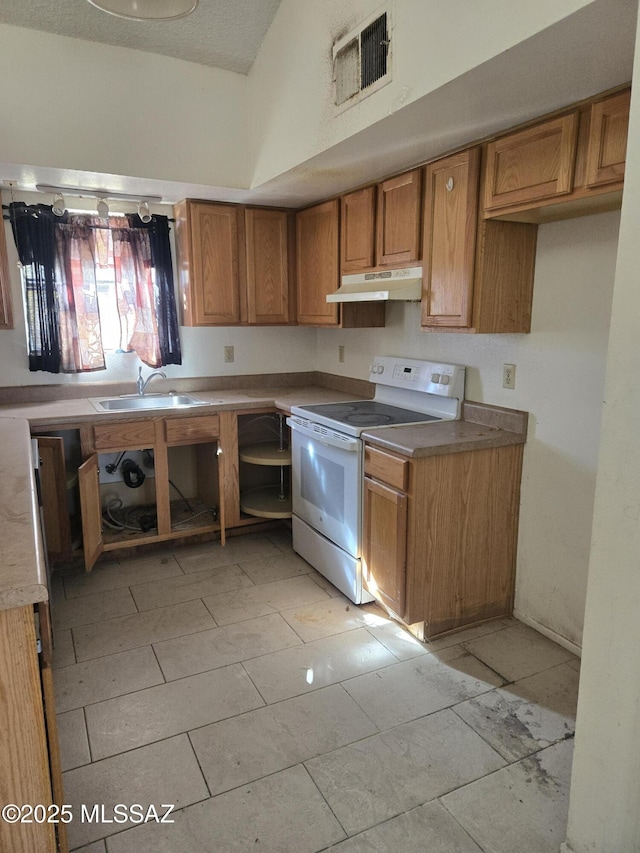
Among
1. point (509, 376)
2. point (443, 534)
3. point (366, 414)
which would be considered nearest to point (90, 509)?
point (366, 414)

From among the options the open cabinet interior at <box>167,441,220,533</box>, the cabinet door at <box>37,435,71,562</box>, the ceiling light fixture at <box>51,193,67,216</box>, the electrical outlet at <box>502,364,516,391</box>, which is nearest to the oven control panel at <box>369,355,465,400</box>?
the electrical outlet at <box>502,364,516,391</box>

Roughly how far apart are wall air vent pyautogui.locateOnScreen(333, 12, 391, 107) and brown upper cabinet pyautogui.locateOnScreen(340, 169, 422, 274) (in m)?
0.53

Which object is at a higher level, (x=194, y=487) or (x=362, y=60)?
(x=362, y=60)

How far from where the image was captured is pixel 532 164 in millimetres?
2064

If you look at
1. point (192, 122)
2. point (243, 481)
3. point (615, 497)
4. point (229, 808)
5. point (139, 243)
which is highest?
point (192, 122)

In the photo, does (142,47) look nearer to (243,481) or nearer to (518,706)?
(243,481)

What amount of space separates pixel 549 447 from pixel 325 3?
211 centimetres

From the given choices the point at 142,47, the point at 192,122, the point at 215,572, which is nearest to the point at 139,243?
the point at 192,122

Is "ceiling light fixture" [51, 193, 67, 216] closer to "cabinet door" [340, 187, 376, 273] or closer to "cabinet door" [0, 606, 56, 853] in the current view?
"cabinet door" [340, 187, 376, 273]

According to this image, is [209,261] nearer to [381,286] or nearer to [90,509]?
[381,286]

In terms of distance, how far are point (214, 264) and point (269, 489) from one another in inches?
61.0

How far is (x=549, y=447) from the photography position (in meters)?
2.47

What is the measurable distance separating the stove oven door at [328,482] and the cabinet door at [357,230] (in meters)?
0.93

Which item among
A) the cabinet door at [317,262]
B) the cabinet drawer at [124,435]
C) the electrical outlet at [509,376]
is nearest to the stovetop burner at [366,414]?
the electrical outlet at [509,376]
